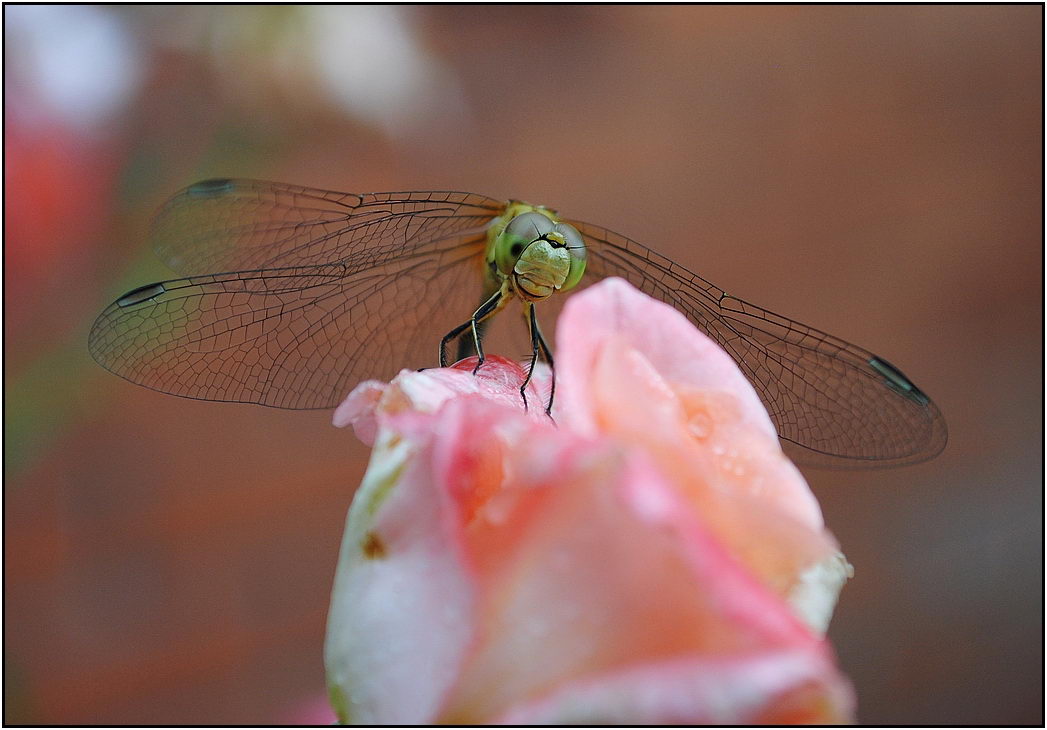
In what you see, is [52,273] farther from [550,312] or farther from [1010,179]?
[1010,179]

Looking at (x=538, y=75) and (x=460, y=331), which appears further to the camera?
(x=538, y=75)

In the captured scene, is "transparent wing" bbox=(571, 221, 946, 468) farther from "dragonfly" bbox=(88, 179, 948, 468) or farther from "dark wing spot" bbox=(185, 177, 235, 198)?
"dark wing spot" bbox=(185, 177, 235, 198)

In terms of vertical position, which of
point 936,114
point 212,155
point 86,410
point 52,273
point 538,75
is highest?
point 936,114

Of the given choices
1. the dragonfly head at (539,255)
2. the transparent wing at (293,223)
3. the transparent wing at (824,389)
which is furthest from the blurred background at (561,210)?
the transparent wing at (824,389)

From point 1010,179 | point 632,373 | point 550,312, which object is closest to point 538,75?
point 550,312

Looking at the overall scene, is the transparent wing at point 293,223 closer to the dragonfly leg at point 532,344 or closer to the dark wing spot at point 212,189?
the dark wing spot at point 212,189

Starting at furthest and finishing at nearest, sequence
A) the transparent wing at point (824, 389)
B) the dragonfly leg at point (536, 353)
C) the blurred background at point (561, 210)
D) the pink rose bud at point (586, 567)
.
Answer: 1. the blurred background at point (561, 210)
2. the transparent wing at point (824, 389)
3. the dragonfly leg at point (536, 353)
4. the pink rose bud at point (586, 567)
